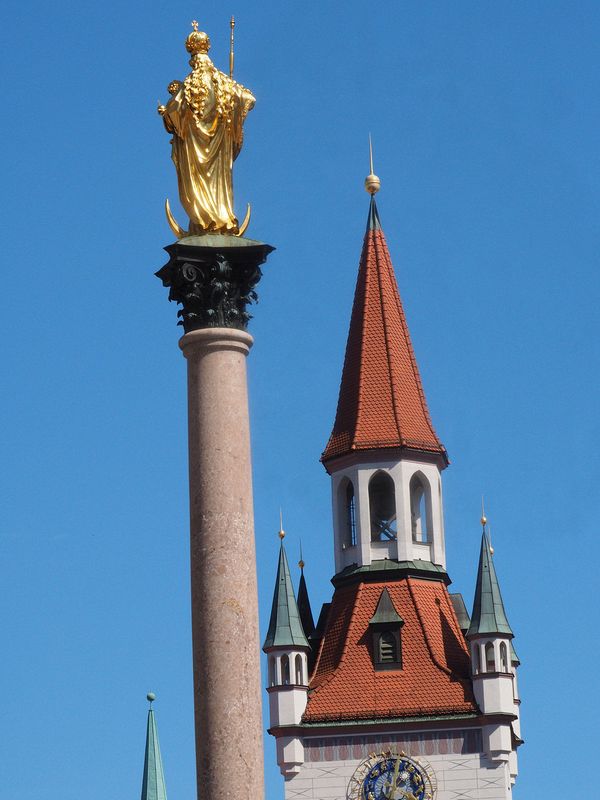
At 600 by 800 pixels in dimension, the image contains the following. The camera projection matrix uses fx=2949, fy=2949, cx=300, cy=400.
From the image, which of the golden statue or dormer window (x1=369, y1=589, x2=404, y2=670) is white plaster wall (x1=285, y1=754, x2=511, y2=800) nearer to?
dormer window (x1=369, y1=589, x2=404, y2=670)

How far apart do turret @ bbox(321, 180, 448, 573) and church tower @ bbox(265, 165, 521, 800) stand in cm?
4

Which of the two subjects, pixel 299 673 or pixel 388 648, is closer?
pixel 299 673

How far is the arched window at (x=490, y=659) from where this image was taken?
83375 millimetres

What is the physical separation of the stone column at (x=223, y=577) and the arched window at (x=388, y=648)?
46.9 metres

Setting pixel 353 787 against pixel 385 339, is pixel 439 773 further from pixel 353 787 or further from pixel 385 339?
pixel 385 339

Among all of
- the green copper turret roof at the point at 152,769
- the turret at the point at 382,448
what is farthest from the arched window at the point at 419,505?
the green copper turret roof at the point at 152,769

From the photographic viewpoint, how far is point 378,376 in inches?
3573

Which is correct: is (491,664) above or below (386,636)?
below

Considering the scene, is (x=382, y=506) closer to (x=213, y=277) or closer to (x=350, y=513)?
(x=350, y=513)

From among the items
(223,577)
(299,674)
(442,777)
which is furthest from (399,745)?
(223,577)

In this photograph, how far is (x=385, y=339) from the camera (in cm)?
9119

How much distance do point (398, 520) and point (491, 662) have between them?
19.1 feet

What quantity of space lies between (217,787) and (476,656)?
47.7m

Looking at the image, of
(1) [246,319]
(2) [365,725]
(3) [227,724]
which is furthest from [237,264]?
(2) [365,725]
